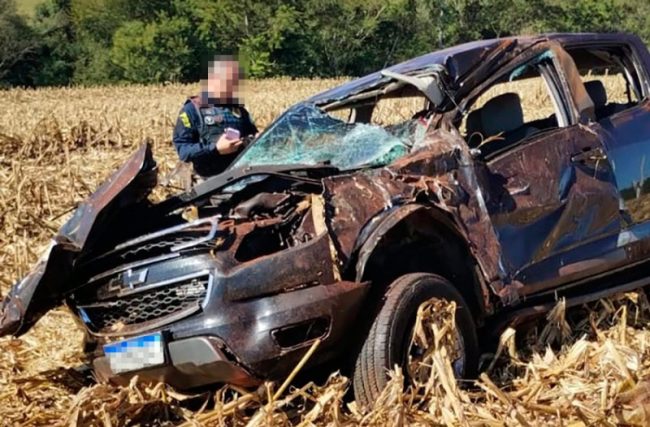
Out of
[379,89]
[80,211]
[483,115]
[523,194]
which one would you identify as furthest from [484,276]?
[80,211]

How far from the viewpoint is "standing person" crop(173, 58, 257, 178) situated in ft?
19.9

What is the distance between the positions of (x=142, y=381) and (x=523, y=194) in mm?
2181

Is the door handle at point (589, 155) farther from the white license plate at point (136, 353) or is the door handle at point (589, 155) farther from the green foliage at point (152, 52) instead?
the green foliage at point (152, 52)

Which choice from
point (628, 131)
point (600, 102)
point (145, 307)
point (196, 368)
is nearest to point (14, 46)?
point (600, 102)

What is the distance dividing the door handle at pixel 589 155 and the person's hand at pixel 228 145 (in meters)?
2.12

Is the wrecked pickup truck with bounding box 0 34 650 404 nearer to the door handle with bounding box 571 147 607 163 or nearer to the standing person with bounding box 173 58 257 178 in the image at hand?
the door handle with bounding box 571 147 607 163

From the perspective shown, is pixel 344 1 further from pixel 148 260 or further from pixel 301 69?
pixel 148 260

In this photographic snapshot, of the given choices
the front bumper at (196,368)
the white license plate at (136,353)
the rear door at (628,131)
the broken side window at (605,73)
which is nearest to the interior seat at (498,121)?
the rear door at (628,131)

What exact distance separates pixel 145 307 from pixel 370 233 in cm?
109

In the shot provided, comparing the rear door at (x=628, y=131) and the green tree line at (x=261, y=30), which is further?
the green tree line at (x=261, y=30)

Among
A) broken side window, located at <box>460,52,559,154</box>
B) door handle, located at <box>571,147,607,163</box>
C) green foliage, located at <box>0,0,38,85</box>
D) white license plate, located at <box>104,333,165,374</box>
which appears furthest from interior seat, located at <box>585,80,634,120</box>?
green foliage, located at <box>0,0,38,85</box>

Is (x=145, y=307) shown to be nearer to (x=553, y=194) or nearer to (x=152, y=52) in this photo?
(x=553, y=194)

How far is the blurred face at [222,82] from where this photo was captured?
6.07 m

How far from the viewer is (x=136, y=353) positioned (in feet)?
13.5
